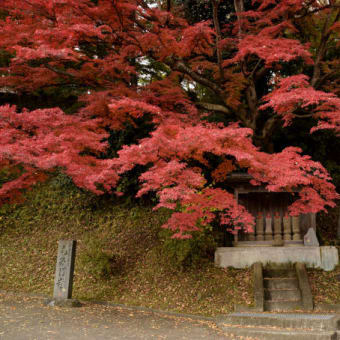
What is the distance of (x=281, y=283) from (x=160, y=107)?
4.69m

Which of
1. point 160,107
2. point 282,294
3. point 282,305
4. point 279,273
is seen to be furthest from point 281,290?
point 160,107

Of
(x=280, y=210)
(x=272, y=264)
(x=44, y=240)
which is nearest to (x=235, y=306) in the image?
(x=272, y=264)

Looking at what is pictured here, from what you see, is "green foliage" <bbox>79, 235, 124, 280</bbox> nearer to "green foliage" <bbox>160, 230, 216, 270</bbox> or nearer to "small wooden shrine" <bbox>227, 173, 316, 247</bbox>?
"green foliage" <bbox>160, 230, 216, 270</bbox>

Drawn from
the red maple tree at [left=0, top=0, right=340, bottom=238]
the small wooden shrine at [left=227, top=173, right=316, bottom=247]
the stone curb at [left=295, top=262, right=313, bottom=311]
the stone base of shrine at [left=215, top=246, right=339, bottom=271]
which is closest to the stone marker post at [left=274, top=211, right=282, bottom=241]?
the small wooden shrine at [left=227, top=173, right=316, bottom=247]

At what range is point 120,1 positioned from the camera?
781 centimetres

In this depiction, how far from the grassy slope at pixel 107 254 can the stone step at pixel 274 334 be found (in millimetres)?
1313

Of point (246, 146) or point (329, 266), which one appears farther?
point (329, 266)

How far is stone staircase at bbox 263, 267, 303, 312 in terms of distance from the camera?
23.3 feet

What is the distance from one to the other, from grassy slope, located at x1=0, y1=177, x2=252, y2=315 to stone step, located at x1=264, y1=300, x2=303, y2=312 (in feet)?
1.38

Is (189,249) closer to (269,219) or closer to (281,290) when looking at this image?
(281,290)

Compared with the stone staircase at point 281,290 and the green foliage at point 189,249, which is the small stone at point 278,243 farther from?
the green foliage at point 189,249

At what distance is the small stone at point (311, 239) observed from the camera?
8.58m

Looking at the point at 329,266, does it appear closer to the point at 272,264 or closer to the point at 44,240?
the point at 272,264

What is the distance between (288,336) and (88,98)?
19.8 ft
